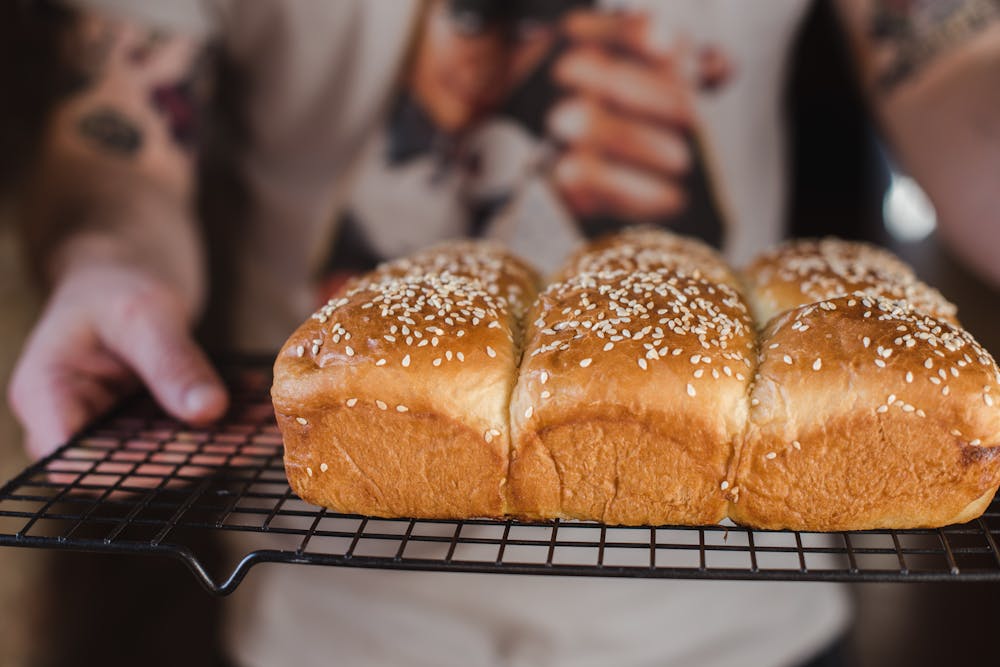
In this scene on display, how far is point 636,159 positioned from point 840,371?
3.92ft

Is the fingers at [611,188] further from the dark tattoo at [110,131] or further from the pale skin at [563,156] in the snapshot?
the dark tattoo at [110,131]

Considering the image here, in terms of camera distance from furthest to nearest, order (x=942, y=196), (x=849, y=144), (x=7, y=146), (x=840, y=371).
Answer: (x=849, y=144) → (x=7, y=146) → (x=942, y=196) → (x=840, y=371)

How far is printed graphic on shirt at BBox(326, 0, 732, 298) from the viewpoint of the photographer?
2402 millimetres

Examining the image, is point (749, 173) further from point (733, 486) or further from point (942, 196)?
point (733, 486)

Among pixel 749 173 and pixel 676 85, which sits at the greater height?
pixel 676 85

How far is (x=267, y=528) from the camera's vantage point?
133cm

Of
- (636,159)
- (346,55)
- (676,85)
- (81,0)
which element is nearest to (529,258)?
(636,159)

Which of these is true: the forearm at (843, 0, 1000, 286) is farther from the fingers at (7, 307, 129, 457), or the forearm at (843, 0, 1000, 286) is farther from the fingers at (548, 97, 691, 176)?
the fingers at (7, 307, 129, 457)

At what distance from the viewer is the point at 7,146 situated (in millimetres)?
2969

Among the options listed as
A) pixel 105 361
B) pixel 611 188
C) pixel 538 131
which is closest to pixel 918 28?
pixel 611 188

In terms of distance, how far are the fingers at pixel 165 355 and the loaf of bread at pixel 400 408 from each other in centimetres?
29

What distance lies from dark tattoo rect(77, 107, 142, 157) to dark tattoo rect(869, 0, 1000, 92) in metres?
2.22

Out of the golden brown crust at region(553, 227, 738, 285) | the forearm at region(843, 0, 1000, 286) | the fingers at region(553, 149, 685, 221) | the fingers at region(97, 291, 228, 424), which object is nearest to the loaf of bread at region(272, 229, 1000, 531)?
the golden brown crust at region(553, 227, 738, 285)

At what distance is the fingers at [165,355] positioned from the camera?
177 centimetres
